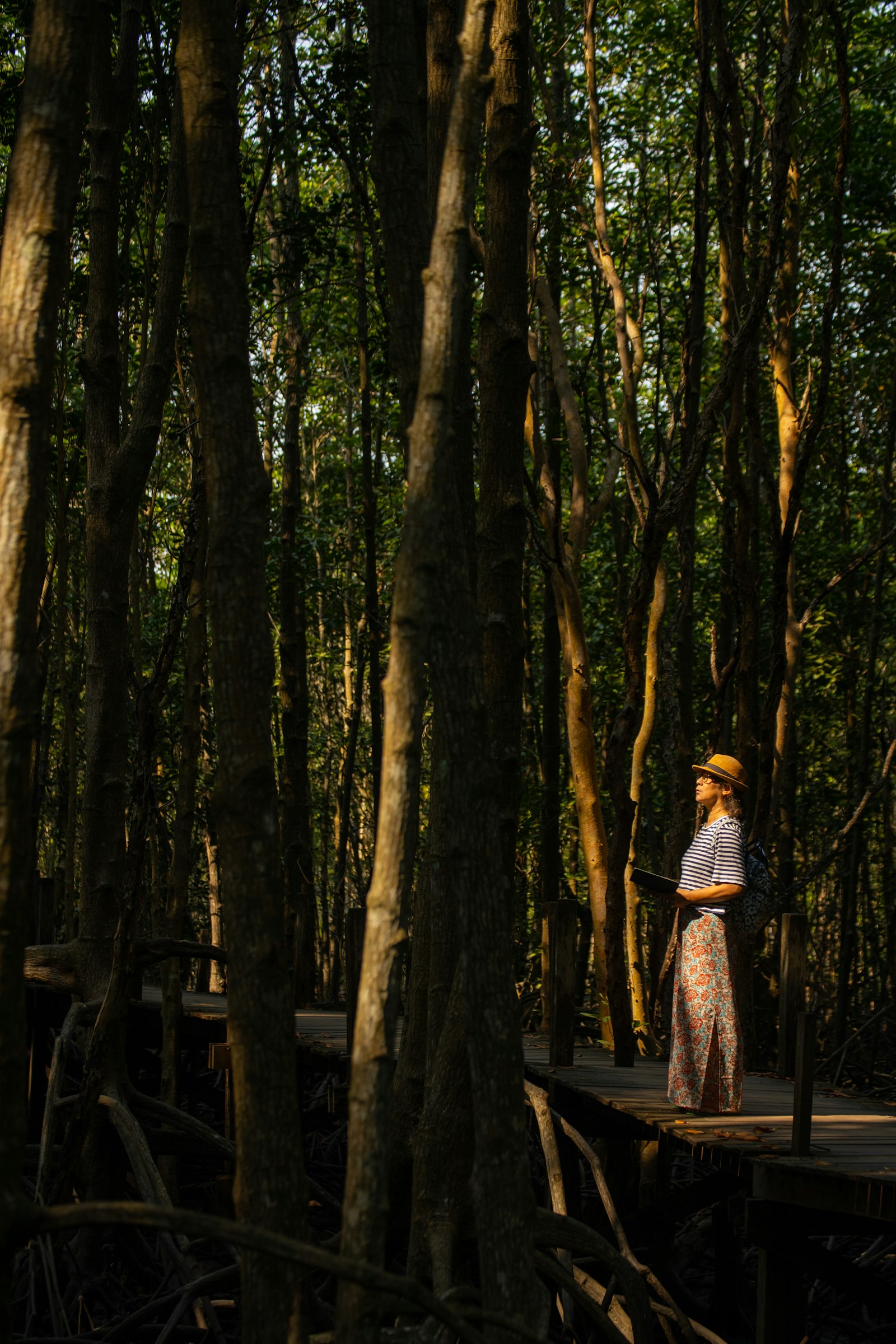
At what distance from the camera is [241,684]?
256cm

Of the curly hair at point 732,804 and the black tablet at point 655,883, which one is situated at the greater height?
the curly hair at point 732,804

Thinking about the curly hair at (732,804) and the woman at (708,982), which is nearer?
the woman at (708,982)

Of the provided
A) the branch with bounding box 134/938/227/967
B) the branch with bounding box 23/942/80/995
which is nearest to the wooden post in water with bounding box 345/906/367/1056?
the branch with bounding box 23/942/80/995

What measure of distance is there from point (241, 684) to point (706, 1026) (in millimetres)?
3770

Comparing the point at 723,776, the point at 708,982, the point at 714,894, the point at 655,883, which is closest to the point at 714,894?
the point at 714,894

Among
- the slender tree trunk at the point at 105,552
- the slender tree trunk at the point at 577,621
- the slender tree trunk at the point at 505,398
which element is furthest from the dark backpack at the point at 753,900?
the slender tree trunk at the point at 105,552

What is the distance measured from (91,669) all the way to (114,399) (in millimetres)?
1305

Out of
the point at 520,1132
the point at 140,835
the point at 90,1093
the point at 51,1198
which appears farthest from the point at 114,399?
the point at 520,1132

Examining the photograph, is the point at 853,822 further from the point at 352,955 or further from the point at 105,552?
the point at 105,552

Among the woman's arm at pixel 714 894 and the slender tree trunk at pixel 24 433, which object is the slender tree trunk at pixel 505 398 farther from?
the slender tree trunk at pixel 24 433

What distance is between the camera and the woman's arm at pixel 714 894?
5.59m

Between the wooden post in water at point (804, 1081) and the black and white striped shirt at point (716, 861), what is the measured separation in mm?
1074

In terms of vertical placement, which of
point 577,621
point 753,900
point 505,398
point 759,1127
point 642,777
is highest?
point 505,398

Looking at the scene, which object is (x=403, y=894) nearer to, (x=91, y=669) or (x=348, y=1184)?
(x=348, y=1184)
